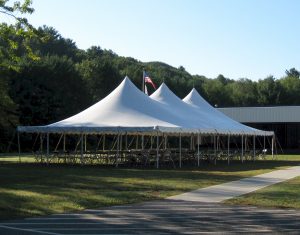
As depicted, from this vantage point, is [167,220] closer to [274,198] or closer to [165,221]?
[165,221]

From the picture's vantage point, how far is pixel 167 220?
10.8 m

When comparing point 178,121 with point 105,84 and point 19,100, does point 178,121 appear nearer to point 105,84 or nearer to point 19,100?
point 19,100

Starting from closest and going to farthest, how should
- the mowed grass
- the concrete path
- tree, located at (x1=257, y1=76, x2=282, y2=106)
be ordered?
1. the mowed grass
2. the concrete path
3. tree, located at (x1=257, y1=76, x2=282, y2=106)

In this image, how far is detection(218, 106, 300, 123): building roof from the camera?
51188 millimetres

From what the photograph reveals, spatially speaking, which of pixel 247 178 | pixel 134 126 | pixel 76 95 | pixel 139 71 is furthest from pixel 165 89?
pixel 139 71

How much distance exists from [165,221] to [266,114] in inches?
1704

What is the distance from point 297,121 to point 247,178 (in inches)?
1266

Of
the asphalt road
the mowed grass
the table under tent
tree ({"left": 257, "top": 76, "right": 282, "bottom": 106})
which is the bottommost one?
the asphalt road

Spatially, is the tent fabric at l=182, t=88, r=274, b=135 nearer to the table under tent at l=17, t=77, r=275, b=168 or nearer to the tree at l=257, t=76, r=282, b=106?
the table under tent at l=17, t=77, r=275, b=168

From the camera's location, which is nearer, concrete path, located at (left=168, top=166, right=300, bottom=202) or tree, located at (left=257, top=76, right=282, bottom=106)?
concrete path, located at (left=168, top=166, right=300, bottom=202)

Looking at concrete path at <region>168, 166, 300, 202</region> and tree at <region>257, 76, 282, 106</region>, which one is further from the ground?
tree at <region>257, 76, 282, 106</region>

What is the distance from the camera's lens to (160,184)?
17.4m

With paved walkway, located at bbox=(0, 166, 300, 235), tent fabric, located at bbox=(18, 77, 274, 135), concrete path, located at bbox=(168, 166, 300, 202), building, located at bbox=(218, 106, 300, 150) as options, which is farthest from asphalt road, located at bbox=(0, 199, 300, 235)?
building, located at bbox=(218, 106, 300, 150)

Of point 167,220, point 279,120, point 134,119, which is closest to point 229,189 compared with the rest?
point 167,220
